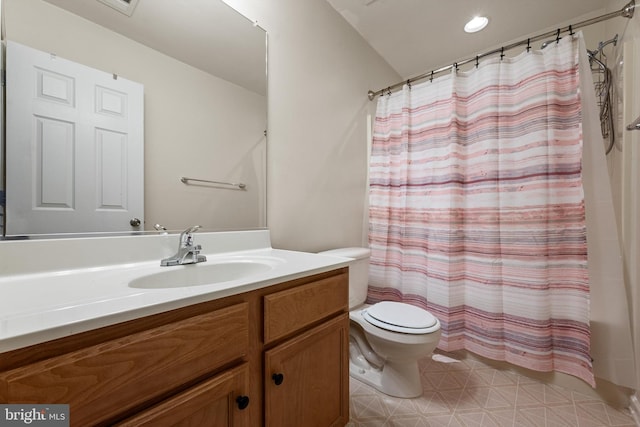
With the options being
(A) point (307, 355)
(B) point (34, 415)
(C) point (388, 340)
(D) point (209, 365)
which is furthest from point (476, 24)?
(B) point (34, 415)

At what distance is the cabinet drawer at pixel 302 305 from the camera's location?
748mm

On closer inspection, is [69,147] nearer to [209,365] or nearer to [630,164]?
[209,365]

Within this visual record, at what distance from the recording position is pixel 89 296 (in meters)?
0.58

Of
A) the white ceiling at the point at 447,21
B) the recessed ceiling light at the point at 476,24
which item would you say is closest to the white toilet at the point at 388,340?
the white ceiling at the point at 447,21

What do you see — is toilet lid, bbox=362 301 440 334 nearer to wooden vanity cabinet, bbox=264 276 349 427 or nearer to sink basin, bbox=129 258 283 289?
wooden vanity cabinet, bbox=264 276 349 427

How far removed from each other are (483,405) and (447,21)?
2.31 m

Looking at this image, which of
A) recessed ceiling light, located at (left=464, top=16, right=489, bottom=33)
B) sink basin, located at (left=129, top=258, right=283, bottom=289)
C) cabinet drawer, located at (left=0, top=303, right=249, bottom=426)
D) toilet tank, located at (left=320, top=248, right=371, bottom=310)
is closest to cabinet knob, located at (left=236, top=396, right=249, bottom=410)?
cabinet drawer, located at (left=0, top=303, right=249, bottom=426)

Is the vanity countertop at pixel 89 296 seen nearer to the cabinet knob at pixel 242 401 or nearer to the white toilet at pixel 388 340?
the cabinet knob at pixel 242 401

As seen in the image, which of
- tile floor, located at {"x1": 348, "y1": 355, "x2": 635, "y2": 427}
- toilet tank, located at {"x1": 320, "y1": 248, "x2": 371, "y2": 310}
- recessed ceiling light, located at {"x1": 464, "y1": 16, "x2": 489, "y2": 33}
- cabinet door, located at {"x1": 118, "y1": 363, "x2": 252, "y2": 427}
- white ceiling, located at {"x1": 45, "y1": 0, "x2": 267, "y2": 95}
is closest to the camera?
cabinet door, located at {"x1": 118, "y1": 363, "x2": 252, "y2": 427}

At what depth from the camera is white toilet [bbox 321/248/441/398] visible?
1.23 metres

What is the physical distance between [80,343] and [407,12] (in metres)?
2.22

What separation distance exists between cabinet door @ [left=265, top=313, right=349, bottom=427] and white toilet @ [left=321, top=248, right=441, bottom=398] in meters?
0.34

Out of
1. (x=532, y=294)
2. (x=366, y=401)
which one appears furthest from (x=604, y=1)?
(x=366, y=401)

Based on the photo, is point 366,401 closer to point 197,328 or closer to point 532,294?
point 532,294
